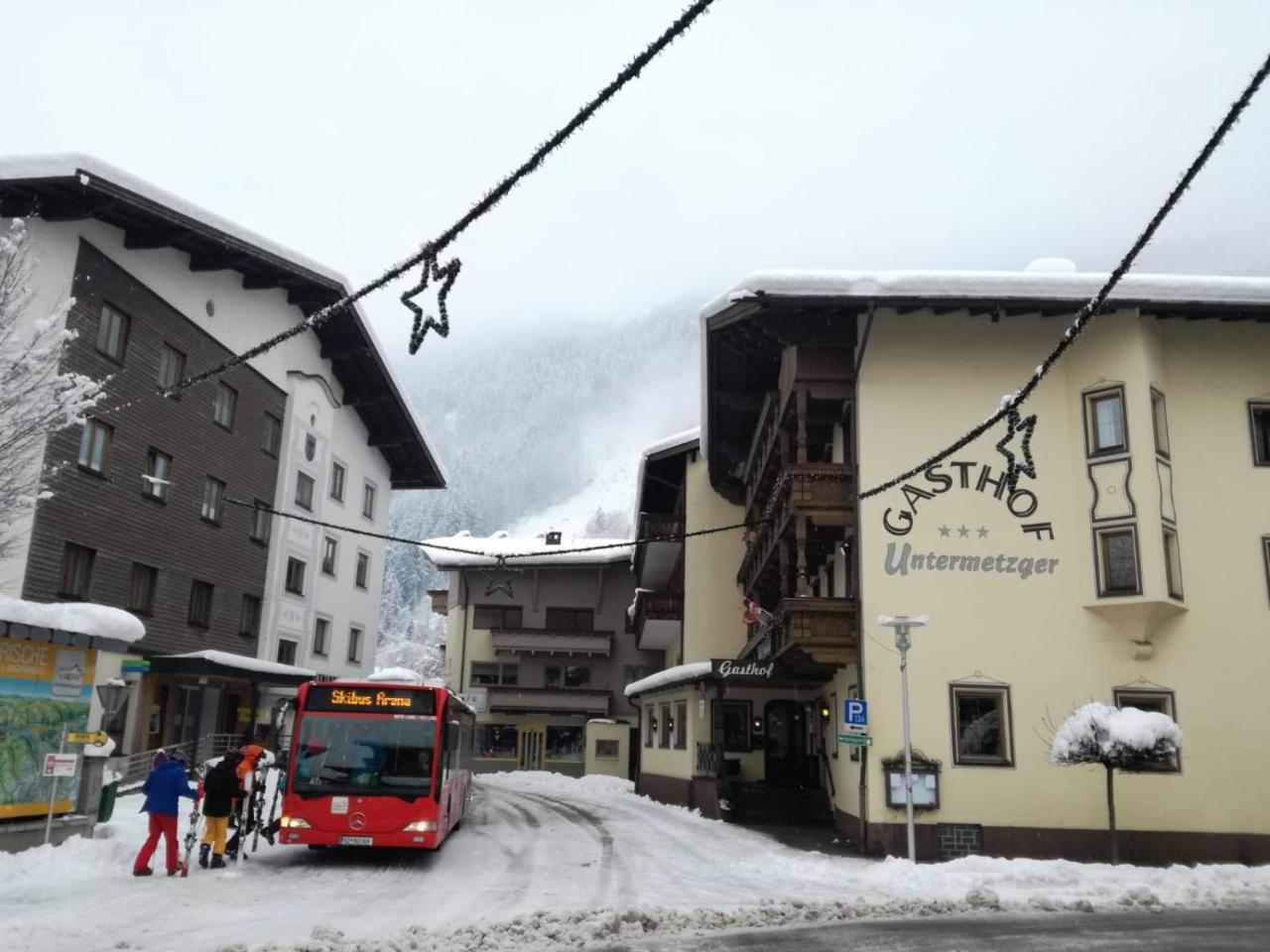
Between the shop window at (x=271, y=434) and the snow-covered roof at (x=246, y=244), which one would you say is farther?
the shop window at (x=271, y=434)

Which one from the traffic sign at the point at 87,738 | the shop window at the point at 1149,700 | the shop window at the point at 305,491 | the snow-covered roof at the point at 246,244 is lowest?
the traffic sign at the point at 87,738

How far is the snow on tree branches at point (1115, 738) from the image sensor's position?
58.0 feet

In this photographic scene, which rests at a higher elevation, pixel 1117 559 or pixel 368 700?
pixel 1117 559

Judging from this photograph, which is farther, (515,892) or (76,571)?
(76,571)

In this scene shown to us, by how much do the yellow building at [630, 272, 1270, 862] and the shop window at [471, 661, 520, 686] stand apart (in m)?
29.9

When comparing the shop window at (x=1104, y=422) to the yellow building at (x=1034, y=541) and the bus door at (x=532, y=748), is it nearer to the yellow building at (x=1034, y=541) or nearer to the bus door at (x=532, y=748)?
the yellow building at (x=1034, y=541)

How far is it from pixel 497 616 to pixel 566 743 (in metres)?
7.21

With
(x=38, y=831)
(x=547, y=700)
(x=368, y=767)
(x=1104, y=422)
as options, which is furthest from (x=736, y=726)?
(x=547, y=700)

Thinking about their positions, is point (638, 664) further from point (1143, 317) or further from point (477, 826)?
point (1143, 317)

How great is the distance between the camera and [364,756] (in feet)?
53.4

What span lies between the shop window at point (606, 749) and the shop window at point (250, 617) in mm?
17146

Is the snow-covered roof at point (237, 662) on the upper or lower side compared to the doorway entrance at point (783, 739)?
upper

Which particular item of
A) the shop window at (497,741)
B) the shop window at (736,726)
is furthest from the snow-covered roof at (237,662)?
the shop window at (497,741)

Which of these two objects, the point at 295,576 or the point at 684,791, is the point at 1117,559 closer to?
the point at 684,791
